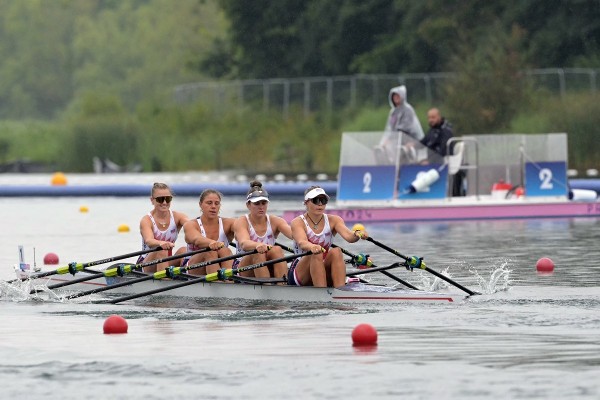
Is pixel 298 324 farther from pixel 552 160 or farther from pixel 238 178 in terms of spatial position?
pixel 238 178

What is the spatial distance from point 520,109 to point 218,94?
1378 centimetres

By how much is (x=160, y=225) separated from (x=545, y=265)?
4.60 metres

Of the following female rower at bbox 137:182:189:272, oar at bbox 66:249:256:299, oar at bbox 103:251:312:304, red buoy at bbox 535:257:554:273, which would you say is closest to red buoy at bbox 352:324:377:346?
oar at bbox 103:251:312:304

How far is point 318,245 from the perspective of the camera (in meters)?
16.4

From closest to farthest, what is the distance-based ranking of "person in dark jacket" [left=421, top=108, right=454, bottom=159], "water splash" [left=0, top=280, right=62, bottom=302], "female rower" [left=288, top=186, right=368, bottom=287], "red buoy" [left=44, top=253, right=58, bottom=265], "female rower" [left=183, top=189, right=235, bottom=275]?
"female rower" [left=288, top=186, right=368, bottom=287] → "female rower" [left=183, top=189, right=235, bottom=275] → "water splash" [left=0, top=280, right=62, bottom=302] → "red buoy" [left=44, top=253, right=58, bottom=265] → "person in dark jacket" [left=421, top=108, right=454, bottom=159]

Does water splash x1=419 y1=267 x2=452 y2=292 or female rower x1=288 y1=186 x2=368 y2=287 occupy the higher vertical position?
female rower x1=288 y1=186 x2=368 y2=287

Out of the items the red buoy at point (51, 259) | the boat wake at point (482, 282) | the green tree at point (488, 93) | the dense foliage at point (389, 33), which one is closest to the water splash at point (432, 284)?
the boat wake at point (482, 282)

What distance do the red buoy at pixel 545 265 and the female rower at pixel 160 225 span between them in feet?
14.1

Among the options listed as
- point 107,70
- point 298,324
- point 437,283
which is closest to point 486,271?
point 437,283

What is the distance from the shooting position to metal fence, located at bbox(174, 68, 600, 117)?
1924 inches

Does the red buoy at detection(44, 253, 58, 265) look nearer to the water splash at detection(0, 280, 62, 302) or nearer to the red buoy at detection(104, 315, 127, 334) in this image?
the water splash at detection(0, 280, 62, 302)

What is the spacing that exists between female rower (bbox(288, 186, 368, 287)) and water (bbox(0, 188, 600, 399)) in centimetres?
43

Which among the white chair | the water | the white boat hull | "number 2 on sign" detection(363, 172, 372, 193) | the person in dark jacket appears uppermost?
the person in dark jacket

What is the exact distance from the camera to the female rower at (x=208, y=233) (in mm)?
17656
